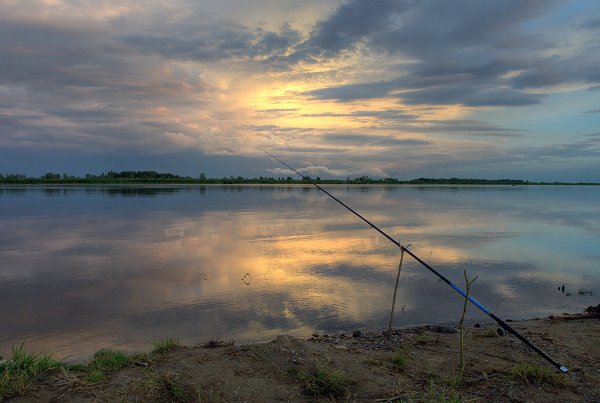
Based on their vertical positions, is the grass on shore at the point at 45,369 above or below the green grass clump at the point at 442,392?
above

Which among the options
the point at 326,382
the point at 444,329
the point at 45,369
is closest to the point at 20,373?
the point at 45,369

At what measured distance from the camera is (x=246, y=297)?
9.66 meters

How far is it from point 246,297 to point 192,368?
4.54 m

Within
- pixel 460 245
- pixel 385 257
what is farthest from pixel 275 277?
pixel 460 245

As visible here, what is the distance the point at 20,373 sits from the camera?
194 inches

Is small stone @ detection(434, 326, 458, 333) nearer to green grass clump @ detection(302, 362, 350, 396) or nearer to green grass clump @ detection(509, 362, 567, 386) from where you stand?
green grass clump @ detection(509, 362, 567, 386)

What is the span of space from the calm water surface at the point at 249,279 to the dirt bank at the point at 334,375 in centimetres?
181

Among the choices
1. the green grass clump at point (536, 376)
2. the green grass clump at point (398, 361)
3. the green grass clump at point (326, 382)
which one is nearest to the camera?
the green grass clump at point (326, 382)

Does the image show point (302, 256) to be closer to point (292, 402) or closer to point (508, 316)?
point (508, 316)

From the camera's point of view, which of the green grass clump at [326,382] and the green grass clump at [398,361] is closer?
the green grass clump at [326,382]

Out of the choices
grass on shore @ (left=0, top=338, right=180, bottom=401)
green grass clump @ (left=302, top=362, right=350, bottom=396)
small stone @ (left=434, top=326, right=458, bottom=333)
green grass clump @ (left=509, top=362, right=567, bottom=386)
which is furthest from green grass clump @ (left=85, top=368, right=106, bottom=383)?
small stone @ (left=434, top=326, right=458, bottom=333)

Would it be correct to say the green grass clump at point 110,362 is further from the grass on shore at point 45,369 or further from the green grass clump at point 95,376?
the green grass clump at point 95,376

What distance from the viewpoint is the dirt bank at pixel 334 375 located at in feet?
15.2

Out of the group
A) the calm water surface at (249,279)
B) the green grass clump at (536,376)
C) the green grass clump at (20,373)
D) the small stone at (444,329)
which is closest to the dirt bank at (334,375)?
the green grass clump at (536,376)
